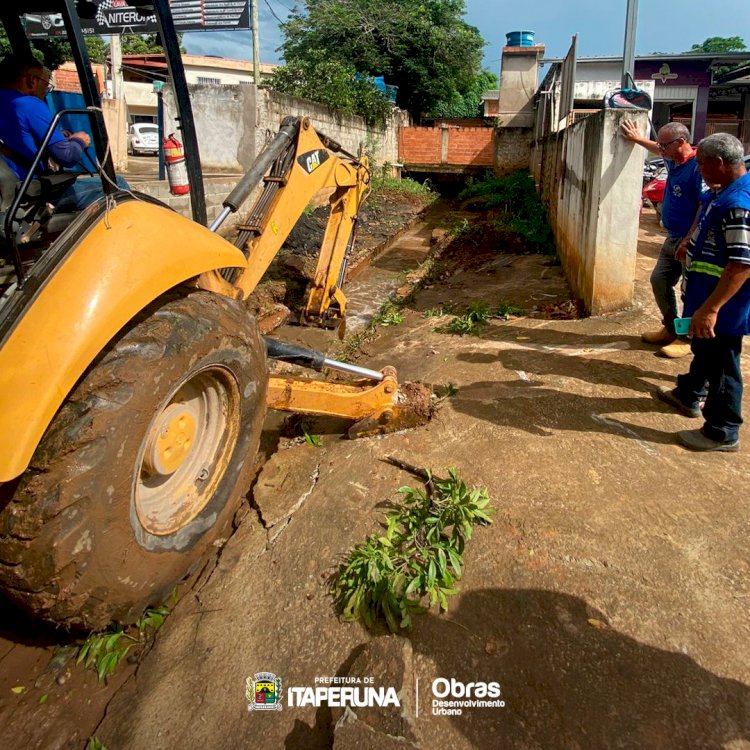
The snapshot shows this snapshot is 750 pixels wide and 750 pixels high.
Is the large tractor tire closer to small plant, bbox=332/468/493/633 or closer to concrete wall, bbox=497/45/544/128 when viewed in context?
small plant, bbox=332/468/493/633

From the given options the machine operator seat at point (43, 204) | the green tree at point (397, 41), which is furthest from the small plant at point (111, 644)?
the green tree at point (397, 41)

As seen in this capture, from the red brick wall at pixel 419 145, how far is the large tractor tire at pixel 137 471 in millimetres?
19340

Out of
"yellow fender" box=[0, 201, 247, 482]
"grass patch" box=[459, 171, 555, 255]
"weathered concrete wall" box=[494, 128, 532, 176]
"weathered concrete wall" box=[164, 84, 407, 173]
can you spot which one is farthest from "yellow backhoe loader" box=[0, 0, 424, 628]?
"weathered concrete wall" box=[494, 128, 532, 176]

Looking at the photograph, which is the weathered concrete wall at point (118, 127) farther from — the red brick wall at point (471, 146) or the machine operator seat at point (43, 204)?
the red brick wall at point (471, 146)

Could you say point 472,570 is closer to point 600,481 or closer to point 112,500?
point 600,481

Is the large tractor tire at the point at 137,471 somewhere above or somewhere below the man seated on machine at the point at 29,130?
below

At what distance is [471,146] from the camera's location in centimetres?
1986

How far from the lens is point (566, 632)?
2205 millimetres

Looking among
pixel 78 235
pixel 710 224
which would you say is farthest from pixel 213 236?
pixel 710 224

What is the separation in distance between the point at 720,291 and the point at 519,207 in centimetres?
1049

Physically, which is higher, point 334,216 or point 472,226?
point 334,216

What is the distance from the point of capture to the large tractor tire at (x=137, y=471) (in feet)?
5.96

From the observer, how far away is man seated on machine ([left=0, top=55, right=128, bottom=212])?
229 centimetres

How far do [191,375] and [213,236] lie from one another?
28.7 inches
